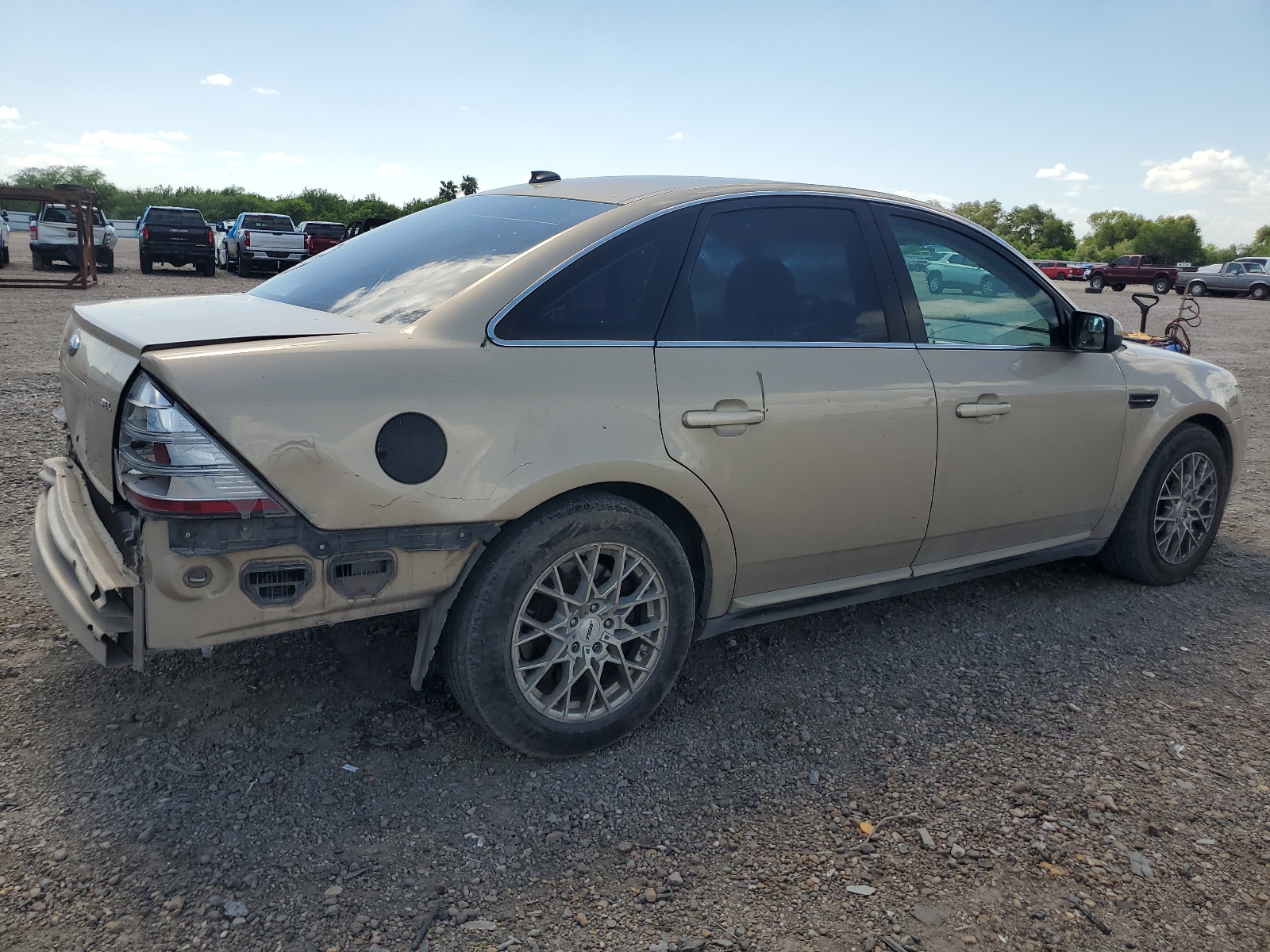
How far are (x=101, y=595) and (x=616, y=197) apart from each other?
192cm

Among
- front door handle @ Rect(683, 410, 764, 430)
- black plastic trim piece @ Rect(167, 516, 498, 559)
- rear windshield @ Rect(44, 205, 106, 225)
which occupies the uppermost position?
rear windshield @ Rect(44, 205, 106, 225)

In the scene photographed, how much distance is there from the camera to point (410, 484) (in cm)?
252

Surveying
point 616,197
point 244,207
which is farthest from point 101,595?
point 244,207

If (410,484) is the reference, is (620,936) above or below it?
below

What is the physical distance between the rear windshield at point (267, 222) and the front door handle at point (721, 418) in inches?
994

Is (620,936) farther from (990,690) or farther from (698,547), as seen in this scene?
(990,690)

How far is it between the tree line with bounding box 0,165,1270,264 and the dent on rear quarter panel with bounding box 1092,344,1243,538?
55688 mm

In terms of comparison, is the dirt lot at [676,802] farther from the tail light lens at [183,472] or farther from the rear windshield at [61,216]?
the rear windshield at [61,216]

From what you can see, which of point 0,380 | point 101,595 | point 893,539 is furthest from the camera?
point 0,380

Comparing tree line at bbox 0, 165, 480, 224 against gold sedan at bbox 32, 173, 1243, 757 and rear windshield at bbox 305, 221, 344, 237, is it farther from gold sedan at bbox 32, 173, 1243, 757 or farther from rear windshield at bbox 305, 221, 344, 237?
gold sedan at bbox 32, 173, 1243, 757

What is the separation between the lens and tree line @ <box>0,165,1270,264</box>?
6738 cm

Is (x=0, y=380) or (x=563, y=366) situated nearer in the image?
(x=563, y=366)

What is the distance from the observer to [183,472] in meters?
2.32

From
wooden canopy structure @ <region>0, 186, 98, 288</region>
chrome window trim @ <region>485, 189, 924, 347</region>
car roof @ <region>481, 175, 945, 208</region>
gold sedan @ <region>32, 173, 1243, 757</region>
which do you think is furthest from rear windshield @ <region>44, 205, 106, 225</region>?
chrome window trim @ <region>485, 189, 924, 347</region>
